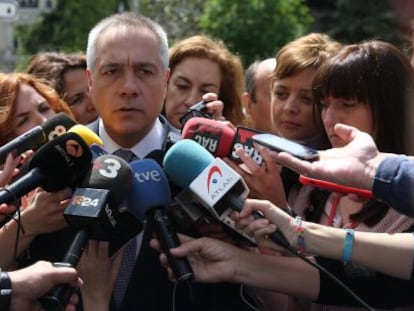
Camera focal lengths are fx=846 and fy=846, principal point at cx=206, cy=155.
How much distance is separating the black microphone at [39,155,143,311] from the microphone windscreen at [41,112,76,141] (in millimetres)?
378

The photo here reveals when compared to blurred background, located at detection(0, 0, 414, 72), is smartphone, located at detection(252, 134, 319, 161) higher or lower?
higher

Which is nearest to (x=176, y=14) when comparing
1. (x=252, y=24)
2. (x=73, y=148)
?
(x=252, y=24)

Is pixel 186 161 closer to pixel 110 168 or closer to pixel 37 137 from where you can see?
pixel 110 168

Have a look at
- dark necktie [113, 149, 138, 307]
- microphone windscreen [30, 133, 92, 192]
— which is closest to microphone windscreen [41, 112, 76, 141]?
microphone windscreen [30, 133, 92, 192]

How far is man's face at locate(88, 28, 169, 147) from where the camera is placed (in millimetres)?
2850

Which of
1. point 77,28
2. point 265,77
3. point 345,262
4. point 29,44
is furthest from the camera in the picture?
point 29,44

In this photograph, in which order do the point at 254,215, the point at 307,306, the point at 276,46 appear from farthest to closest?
the point at 276,46 → the point at 307,306 → the point at 254,215

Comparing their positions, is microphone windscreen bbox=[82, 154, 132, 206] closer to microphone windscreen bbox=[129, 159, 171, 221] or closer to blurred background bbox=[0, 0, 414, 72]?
microphone windscreen bbox=[129, 159, 171, 221]

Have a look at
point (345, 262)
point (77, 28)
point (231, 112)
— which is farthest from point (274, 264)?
point (77, 28)

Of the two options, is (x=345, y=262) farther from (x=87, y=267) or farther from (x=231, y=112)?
(x=231, y=112)

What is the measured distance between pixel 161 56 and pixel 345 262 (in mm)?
1006

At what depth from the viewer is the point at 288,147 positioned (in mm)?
2248

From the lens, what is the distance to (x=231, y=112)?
4180mm

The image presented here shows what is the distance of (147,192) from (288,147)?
400 millimetres
